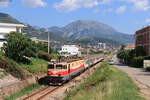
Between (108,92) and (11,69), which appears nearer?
(108,92)

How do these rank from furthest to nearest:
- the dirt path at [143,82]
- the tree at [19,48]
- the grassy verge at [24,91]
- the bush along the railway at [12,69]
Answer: the tree at [19,48] < the bush along the railway at [12,69] < the grassy verge at [24,91] < the dirt path at [143,82]

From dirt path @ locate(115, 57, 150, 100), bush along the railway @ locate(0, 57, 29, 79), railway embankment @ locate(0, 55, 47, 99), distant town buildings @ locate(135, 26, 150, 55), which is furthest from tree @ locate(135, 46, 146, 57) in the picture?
bush along the railway @ locate(0, 57, 29, 79)

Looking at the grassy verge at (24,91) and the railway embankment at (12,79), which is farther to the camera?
the railway embankment at (12,79)

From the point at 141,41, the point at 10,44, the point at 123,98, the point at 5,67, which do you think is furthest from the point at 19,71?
the point at 141,41

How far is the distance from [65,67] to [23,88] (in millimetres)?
5601

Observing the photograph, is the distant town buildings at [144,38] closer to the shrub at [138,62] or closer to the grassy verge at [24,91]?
the shrub at [138,62]

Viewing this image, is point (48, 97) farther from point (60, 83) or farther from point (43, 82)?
point (43, 82)

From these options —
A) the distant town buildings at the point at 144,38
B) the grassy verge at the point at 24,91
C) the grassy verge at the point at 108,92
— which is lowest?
the grassy verge at the point at 24,91

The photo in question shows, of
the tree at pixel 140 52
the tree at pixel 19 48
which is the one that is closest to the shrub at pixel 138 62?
the tree at pixel 140 52

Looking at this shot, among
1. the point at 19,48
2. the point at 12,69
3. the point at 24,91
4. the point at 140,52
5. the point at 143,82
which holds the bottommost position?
the point at 24,91

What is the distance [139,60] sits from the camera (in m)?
68.6

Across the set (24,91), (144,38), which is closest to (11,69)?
(24,91)

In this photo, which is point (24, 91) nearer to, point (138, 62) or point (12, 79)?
point (12, 79)

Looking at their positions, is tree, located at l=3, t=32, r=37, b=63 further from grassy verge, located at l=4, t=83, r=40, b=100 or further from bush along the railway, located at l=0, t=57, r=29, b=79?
grassy verge, located at l=4, t=83, r=40, b=100
